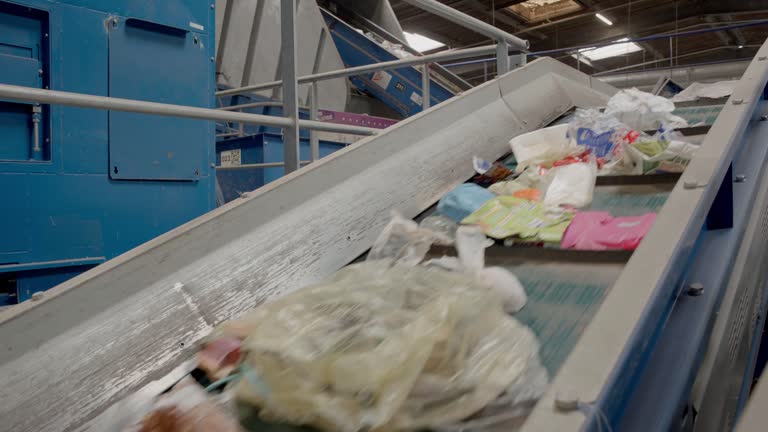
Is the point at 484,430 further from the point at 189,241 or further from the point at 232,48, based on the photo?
the point at 232,48

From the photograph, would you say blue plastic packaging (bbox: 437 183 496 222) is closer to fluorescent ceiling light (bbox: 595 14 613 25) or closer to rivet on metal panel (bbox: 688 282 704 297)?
rivet on metal panel (bbox: 688 282 704 297)

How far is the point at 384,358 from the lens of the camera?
0.88 meters

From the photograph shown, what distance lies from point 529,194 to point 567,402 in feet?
4.50

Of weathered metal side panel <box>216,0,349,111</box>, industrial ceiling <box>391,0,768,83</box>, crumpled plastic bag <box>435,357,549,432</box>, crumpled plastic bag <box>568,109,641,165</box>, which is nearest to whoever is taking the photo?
crumpled plastic bag <box>435,357,549,432</box>

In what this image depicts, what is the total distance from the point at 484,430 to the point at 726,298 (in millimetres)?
722

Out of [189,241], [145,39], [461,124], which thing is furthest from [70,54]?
[461,124]

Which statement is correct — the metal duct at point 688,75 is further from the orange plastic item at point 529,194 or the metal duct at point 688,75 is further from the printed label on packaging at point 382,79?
the orange plastic item at point 529,194

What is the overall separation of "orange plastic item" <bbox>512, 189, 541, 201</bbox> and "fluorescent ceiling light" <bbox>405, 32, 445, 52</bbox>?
11.1m

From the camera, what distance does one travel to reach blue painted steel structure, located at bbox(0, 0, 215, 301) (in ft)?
7.57

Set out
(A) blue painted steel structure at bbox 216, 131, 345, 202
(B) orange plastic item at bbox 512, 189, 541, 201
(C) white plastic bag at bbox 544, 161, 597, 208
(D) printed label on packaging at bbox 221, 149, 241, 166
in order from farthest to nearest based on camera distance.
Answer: (D) printed label on packaging at bbox 221, 149, 241, 166 < (A) blue painted steel structure at bbox 216, 131, 345, 202 < (B) orange plastic item at bbox 512, 189, 541, 201 < (C) white plastic bag at bbox 544, 161, 597, 208

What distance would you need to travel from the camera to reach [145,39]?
8.95 feet

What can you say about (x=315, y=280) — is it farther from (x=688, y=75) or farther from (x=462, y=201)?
(x=688, y=75)

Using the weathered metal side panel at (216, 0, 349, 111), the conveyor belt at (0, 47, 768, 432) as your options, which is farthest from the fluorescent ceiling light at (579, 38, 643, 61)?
the conveyor belt at (0, 47, 768, 432)

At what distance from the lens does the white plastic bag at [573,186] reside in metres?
1.81
